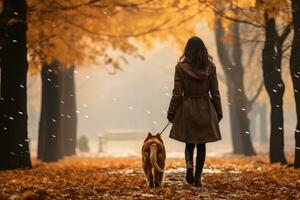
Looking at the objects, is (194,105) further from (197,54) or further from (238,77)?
(238,77)

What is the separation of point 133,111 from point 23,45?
56091mm

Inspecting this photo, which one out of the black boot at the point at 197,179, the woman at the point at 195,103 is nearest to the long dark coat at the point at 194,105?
the woman at the point at 195,103

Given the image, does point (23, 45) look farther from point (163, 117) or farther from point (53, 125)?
point (163, 117)

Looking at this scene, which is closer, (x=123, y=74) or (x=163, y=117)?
(x=163, y=117)

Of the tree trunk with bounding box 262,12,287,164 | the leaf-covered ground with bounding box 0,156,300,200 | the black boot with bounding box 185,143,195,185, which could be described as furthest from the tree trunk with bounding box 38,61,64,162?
the black boot with bounding box 185,143,195,185

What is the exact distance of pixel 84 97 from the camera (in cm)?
4906

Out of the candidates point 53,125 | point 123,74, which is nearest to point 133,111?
point 123,74

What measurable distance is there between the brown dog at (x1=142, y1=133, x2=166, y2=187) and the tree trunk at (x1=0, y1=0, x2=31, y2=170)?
4.44 m

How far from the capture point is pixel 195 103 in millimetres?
7730

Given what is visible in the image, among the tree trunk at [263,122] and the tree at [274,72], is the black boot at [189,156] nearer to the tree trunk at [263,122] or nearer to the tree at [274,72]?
the tree at [274,72]

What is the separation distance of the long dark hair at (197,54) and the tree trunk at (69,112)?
1439 centimetres

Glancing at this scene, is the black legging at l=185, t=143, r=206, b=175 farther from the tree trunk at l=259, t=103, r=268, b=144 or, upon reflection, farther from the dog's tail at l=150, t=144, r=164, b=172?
the tree trunk at l=259, t=103, r=268, b=144

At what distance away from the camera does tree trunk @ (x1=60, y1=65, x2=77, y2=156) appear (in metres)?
22.2

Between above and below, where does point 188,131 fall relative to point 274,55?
below
